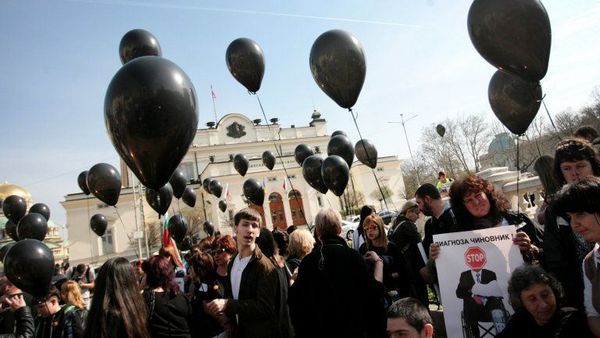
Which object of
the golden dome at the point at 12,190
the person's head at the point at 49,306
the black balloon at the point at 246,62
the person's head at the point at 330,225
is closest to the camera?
the person's head at the point at 330,225

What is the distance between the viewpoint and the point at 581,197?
1931mm

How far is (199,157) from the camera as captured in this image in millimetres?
47875

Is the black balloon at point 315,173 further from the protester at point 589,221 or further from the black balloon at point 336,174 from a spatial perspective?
the protester at point 589,221

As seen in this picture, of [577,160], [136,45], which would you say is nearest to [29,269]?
[136,45]

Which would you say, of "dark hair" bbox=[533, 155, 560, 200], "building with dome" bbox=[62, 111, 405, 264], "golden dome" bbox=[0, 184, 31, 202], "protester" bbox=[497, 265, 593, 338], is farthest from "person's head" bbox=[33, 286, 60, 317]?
"golden dome" bbox=[0, 184, 31, 202]

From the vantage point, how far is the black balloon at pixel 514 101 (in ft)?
14.5

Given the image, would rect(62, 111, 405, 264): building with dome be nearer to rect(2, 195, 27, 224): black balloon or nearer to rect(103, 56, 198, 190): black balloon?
rect(2, 195, 27, 224): black balloon

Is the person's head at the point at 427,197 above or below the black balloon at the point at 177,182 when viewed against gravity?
below

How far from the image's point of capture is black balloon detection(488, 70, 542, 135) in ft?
14.5

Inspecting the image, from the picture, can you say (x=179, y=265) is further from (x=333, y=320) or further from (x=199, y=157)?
(x=199, y=157)

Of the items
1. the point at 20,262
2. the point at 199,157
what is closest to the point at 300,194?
the point at 199,157

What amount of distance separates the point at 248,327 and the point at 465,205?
2.07m

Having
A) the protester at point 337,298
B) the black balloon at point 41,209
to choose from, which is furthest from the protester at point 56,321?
the black balloon at point 41,209

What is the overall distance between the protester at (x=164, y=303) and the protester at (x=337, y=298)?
0.87 metres
